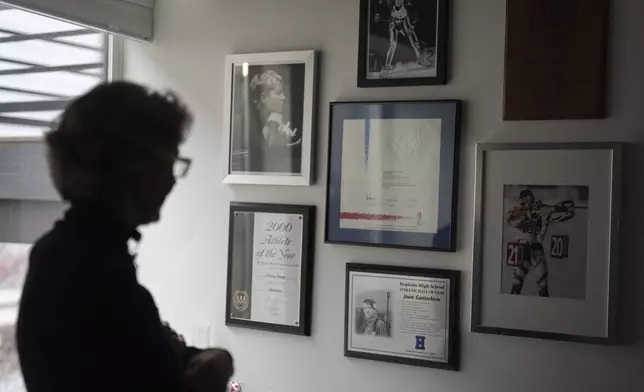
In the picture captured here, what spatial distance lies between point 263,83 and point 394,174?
1.59 ft

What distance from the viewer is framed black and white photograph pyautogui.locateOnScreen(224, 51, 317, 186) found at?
201 cm

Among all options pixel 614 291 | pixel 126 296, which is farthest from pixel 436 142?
pixel 126 296

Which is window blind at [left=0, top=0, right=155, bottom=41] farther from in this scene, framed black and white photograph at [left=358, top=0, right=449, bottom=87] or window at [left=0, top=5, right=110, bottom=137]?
framed black and white photograph at [left=358, top=0, right=449, bottom=87]

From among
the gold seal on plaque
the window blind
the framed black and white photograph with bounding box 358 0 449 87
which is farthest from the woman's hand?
the window blind

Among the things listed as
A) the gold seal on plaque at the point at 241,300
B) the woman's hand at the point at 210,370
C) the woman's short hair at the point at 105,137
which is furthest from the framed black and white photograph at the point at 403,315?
the woman's short hair at the point at 105,137

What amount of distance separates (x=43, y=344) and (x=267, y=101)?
117 centimetres

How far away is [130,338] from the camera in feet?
3.34

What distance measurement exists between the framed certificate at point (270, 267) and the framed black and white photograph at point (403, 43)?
0.42m

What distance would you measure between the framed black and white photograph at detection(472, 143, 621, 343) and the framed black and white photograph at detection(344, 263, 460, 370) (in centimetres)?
8

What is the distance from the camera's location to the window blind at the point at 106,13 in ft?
6.40

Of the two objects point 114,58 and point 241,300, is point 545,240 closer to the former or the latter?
point 241,300

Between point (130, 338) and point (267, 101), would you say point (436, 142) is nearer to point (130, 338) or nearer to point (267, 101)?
point (267, 101)

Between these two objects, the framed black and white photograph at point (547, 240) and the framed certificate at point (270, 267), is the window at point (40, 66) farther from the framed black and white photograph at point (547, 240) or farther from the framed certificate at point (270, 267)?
the framed black and white photograph at point (547, 240)

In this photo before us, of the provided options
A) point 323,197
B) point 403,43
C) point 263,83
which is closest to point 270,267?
point 323,197
